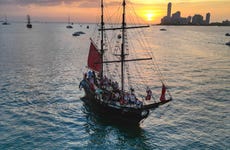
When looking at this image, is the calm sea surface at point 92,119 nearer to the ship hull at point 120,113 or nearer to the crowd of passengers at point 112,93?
the ship hull at point 120,113

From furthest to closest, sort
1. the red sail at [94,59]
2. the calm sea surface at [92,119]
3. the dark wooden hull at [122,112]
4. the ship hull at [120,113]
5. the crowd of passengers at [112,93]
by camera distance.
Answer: the red sail at [94,59], the crowd of passengers at [112,93], the ship hull at [120,113], the dark wooden hull at [122,112], the calm sea surface at [92,119]

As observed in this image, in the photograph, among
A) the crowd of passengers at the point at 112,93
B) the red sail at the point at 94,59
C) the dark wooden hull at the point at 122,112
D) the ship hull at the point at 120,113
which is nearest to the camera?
the dark wooden hull at the point at 122,112

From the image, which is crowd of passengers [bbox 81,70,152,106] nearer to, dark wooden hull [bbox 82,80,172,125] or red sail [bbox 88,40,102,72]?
dark wooden hull [bbox 82,80,172,125]

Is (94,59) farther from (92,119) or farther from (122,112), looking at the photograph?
(122,112)

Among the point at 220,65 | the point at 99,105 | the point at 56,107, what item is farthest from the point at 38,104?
the point at 220,65

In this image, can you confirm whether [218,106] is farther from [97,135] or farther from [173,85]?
[97,135]

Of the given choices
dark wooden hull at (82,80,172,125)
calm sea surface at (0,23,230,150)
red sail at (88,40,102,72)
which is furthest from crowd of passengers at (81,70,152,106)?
calm sea surface at (0,23,230,150)

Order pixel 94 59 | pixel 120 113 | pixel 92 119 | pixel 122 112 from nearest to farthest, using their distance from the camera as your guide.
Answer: pixel 122 112, pixel 120 113, pixel 92 119, pixel 94 59

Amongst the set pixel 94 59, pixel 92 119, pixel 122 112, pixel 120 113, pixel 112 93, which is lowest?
→ pixel 92 119

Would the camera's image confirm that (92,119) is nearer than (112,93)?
No

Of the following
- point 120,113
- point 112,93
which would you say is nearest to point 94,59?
point 112,93

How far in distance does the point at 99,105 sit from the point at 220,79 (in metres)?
37.0

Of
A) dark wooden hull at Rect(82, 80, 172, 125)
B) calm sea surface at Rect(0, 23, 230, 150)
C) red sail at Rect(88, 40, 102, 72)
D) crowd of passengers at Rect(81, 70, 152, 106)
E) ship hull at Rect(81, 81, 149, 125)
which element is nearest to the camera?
calm sea surface at Rect(0, 23, 230, 150)

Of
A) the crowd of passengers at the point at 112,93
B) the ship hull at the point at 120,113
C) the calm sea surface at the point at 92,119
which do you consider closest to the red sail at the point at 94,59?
the crowd of passengers at the point at 112,93
